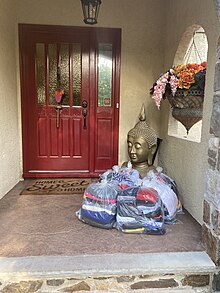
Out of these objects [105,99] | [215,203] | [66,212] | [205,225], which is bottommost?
[66,212]

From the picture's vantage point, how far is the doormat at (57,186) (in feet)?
9.82

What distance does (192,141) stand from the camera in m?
2.38

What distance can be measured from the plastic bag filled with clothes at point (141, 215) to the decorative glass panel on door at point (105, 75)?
1.81m

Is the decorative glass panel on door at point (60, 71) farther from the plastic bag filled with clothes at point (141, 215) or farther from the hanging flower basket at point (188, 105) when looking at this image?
the plastic bag filled with clothes at point (141, 215)

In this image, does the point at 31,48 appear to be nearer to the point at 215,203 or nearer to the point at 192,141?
the point at 192,141

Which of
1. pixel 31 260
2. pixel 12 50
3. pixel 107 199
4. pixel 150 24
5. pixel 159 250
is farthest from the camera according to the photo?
pixel 150 24

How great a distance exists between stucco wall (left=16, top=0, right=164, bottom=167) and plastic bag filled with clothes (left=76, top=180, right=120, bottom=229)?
1528 millimetres

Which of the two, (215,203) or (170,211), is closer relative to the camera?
(215,203)

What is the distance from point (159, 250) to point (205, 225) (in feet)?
1.23

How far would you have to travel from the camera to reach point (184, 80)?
7.56ft

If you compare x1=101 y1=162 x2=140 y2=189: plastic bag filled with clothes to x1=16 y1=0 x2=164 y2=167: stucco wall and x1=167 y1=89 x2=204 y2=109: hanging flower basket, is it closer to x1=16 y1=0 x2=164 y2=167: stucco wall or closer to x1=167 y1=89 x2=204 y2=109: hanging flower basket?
x1=167 y1=89 x2=204 y2=109: hanging flower basket

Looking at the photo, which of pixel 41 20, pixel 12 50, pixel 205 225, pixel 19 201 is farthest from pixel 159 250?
pixel 41 20

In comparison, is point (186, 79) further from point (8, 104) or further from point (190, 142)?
point (8, 104)

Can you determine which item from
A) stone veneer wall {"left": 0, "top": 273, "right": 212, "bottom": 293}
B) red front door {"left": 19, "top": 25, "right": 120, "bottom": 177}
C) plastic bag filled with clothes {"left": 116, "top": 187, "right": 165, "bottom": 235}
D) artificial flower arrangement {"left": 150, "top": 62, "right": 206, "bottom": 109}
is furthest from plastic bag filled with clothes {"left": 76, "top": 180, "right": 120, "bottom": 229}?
red front door {"left": 19, "top": 25, "right": 120, "bottom": 177}
